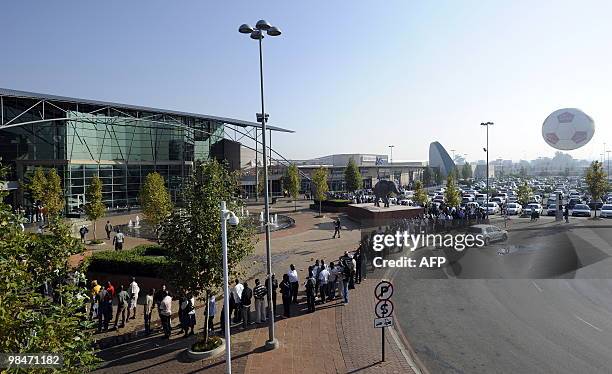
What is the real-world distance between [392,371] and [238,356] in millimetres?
3971

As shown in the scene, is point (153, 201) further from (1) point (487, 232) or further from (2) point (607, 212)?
(2) point (607, 212)

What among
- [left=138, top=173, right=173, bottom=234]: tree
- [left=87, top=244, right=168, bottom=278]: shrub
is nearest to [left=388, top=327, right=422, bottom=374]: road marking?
[left=87, top=244, right=168, bottom=278]: shrub

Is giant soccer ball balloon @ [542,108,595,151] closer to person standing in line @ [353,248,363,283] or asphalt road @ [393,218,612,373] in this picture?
asphalt road @ [393,218,612,373]

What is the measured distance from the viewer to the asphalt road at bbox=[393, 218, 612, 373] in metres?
11.4

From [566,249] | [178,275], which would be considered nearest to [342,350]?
[178,275]

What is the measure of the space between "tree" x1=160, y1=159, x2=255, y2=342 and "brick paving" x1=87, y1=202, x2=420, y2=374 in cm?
123

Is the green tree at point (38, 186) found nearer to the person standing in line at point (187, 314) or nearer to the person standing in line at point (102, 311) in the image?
the person standing in line at point (102, 311)

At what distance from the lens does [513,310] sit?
15406mm

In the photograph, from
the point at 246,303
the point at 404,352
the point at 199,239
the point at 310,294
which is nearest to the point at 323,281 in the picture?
the point at 310,294

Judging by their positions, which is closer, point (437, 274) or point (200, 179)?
point (200, 179)

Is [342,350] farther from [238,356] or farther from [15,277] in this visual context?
[15,277]

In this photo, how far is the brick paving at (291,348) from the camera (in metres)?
11.4

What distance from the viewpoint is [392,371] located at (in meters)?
11.0

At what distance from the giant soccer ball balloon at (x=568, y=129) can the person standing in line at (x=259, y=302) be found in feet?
86.7
